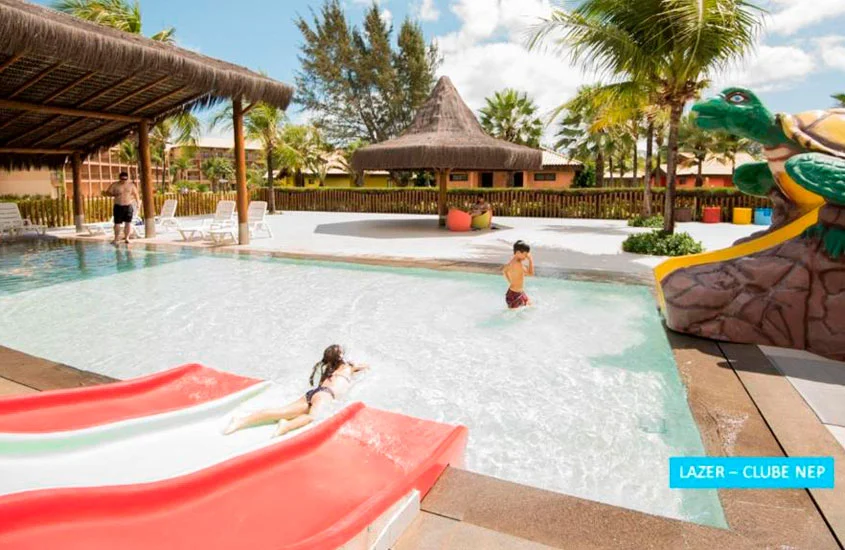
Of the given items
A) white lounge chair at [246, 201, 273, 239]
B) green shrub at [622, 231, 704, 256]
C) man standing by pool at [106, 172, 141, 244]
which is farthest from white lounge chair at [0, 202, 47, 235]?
green shrub at [622, 231, 704, 256]

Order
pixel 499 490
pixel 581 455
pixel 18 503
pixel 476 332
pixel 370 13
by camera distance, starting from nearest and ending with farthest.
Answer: pixel 18 503
pixel 499 490
pixel 581 455
pixel 476 332
pixel 370 13

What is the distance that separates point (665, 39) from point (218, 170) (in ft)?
167

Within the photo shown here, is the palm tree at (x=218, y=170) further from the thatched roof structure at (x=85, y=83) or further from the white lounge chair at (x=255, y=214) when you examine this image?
the white lounge chair at (x=255, y=214)

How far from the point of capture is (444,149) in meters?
15.4

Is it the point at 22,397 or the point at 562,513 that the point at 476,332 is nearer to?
the point at 562,513

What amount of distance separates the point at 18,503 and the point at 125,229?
12.6 m

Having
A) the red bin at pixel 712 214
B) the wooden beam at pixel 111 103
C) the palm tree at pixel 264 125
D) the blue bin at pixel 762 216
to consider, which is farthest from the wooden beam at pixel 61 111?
the blue bin at pixel 762 216

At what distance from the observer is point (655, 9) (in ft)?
31.2

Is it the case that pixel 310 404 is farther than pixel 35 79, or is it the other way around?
pixel 35 79

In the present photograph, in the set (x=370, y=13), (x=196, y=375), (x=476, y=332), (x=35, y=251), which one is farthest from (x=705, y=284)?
(x=370, y=13)

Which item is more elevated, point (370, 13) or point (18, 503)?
point (370, 13)

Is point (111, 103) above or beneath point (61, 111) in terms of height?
above

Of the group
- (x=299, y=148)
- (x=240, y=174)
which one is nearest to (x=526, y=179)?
(x=299, y=148)

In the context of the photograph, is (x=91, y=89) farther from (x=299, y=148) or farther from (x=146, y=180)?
(x=299, y=148)
